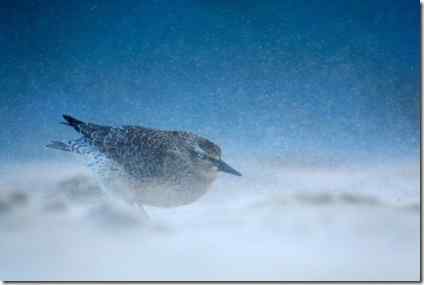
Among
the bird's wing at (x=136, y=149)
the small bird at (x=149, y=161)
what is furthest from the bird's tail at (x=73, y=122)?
the bird's wing at (x=136, y=149)

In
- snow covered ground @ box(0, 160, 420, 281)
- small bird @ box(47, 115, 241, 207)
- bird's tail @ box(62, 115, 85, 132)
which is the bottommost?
snow covered ground @ box(0, 160, 420, 281)

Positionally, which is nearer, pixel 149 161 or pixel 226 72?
pixel 149 161

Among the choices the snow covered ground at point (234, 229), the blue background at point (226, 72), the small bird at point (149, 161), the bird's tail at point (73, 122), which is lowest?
the snow covered ground at point (234, 229)

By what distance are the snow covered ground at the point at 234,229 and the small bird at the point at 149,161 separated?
6 centimetres

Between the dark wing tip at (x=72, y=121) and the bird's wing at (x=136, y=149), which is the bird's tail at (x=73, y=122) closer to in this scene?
the dark wing tip at (x=72, y=121)

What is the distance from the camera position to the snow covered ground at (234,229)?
87.7 inches

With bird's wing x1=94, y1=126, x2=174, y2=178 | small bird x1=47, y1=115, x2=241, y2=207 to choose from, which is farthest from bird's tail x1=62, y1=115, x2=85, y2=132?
bird's wing x1=94, y1=126, x2=174, y2=178

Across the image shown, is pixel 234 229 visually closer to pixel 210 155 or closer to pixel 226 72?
pixel 210 155

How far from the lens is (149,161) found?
2.20 metres

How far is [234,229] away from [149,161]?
50 cm

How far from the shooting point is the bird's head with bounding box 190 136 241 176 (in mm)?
2240

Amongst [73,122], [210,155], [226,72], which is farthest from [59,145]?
[226,72]

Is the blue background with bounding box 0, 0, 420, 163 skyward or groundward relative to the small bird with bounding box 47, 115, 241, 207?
skyward

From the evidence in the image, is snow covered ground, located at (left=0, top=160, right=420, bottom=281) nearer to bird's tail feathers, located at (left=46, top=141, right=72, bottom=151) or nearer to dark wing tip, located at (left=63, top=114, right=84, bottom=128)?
bird's tail feathers, located at (left=46, top=141, right=72, bottom=151)
